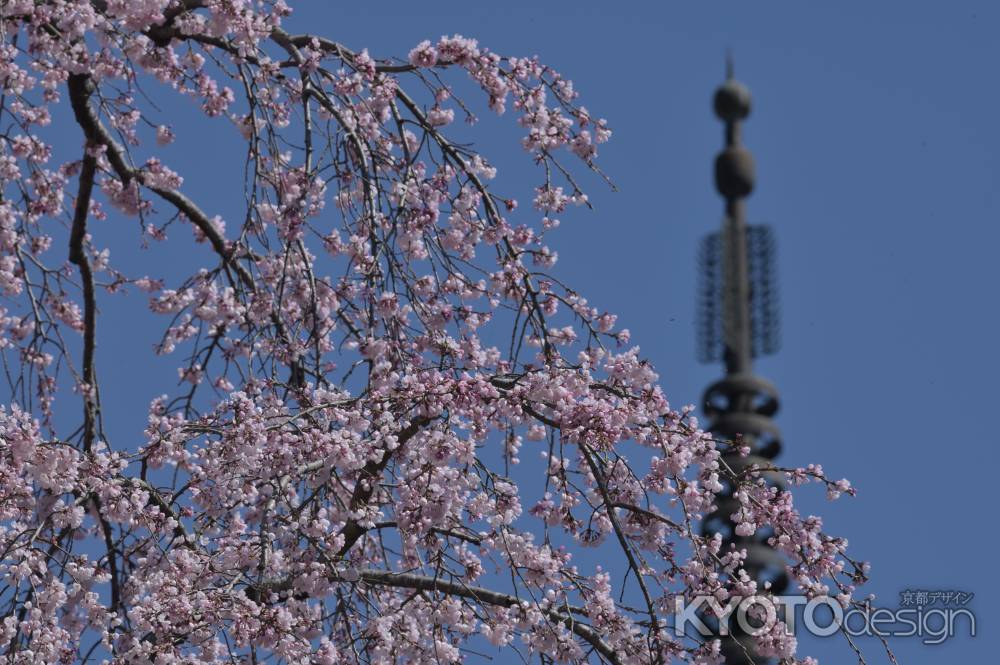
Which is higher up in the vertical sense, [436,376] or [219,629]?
[436,376]

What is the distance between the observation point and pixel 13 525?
6.29 m

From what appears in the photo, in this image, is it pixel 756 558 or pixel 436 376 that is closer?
pixel 436 376

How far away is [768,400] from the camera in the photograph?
225 feet

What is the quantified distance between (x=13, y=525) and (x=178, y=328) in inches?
69.2

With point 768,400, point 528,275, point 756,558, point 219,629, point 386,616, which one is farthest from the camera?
point 768,400

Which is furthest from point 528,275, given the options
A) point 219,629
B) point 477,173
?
point 219,629

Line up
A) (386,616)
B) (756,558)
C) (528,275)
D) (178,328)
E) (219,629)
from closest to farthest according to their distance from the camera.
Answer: (219,629)
(386,616)
(528,275)
(178,328)
(756,558)

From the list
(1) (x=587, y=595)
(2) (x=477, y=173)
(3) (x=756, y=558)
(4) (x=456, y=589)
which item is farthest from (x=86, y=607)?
(3) (x=756, y=558)

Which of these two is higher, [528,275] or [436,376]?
[528,275]

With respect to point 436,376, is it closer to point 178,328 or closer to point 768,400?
point 178,328

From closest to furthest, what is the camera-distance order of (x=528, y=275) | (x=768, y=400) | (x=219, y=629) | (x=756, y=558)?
(x=219, y=629)
(x=528, y=275)
(x=756, y=558)
(x=768, y=400)

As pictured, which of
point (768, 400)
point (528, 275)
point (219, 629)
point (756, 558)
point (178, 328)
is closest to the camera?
point (219, 629)

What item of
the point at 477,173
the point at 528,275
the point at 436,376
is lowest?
the point at 436,376

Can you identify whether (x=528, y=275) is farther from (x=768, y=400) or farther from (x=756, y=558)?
(x=768, y=400)
